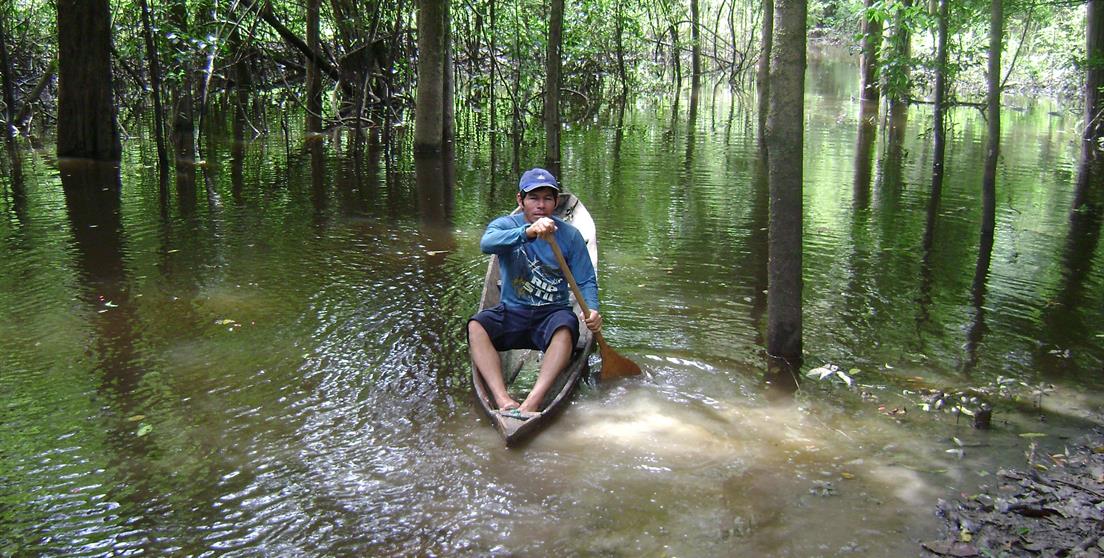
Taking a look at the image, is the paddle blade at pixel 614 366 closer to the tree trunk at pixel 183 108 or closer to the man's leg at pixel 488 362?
the man's leg at pixel 488 362

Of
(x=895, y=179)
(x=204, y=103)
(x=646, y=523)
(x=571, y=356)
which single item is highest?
(x=204, y=103)

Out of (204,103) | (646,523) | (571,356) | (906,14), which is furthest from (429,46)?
(646,523)

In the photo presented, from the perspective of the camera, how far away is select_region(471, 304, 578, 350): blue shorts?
4.70 metres

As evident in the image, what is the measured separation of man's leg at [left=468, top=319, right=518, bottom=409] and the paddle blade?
24.5 inches

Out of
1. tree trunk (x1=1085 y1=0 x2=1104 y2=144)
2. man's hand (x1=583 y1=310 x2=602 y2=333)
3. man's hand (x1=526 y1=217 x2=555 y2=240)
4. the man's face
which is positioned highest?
tree trunk (x1=1085 y1=0 x2=1104 y2=144)

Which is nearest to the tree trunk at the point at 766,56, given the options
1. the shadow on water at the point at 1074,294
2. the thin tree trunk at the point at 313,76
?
the shadow on water at the point at 1074,294

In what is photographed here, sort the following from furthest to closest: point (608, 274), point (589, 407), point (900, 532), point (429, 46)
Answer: point (429, 46) → point (608, 274) → point (589, 407) → point (900, 532)

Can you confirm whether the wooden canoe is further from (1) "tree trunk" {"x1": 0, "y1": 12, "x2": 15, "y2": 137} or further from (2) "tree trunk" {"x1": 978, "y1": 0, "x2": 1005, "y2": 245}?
(1) "tree trunk" {"x1": 0, "y1": 12, "x2": 15, "y2": 137}

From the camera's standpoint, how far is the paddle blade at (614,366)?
4941 millimetres

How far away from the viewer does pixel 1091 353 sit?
536 cm

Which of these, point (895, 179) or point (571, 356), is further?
point (895, 179)

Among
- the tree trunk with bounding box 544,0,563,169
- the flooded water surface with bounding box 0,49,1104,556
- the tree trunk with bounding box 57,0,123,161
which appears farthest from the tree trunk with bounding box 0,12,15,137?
the tree trunk with bounding box 544,0,563,169

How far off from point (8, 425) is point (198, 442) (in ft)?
3.14

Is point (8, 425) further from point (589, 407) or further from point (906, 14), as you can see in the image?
point (906, 14)
